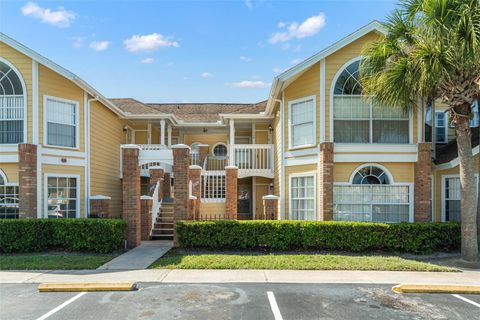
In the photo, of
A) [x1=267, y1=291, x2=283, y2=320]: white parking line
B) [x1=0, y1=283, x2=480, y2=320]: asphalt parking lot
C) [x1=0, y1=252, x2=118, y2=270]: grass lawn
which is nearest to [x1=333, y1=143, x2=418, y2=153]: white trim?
[x1=0, y1=283, x2=480, y2=320]: asphalt parking lot

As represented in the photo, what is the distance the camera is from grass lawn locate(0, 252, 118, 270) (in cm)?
905

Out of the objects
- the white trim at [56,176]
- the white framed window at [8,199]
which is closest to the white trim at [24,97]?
the white trim at [56,176]

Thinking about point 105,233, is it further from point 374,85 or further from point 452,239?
point 452,239

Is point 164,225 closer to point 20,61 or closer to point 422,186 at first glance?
point 20,61

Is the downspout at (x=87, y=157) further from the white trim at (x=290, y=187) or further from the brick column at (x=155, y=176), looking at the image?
the white trim at (x=290, y=187)

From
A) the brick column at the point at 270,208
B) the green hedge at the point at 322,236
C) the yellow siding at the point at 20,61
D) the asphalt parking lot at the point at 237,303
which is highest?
the yellow siding at the point at 20,61

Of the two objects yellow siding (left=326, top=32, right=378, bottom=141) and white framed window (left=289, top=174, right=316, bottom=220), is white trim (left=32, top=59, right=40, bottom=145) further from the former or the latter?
yellow siding (left=326, top=32, right=378, bottom=141)

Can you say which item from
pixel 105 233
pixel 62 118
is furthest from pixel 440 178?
pixel 62 118

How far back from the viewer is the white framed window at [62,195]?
12.9 metres

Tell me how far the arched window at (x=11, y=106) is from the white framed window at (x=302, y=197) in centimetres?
990

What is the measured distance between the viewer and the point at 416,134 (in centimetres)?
1222

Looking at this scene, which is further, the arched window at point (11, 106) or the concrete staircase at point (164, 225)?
the concrete staircase at point (164, 225)

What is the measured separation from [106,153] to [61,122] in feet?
9.44

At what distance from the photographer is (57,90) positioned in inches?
522
